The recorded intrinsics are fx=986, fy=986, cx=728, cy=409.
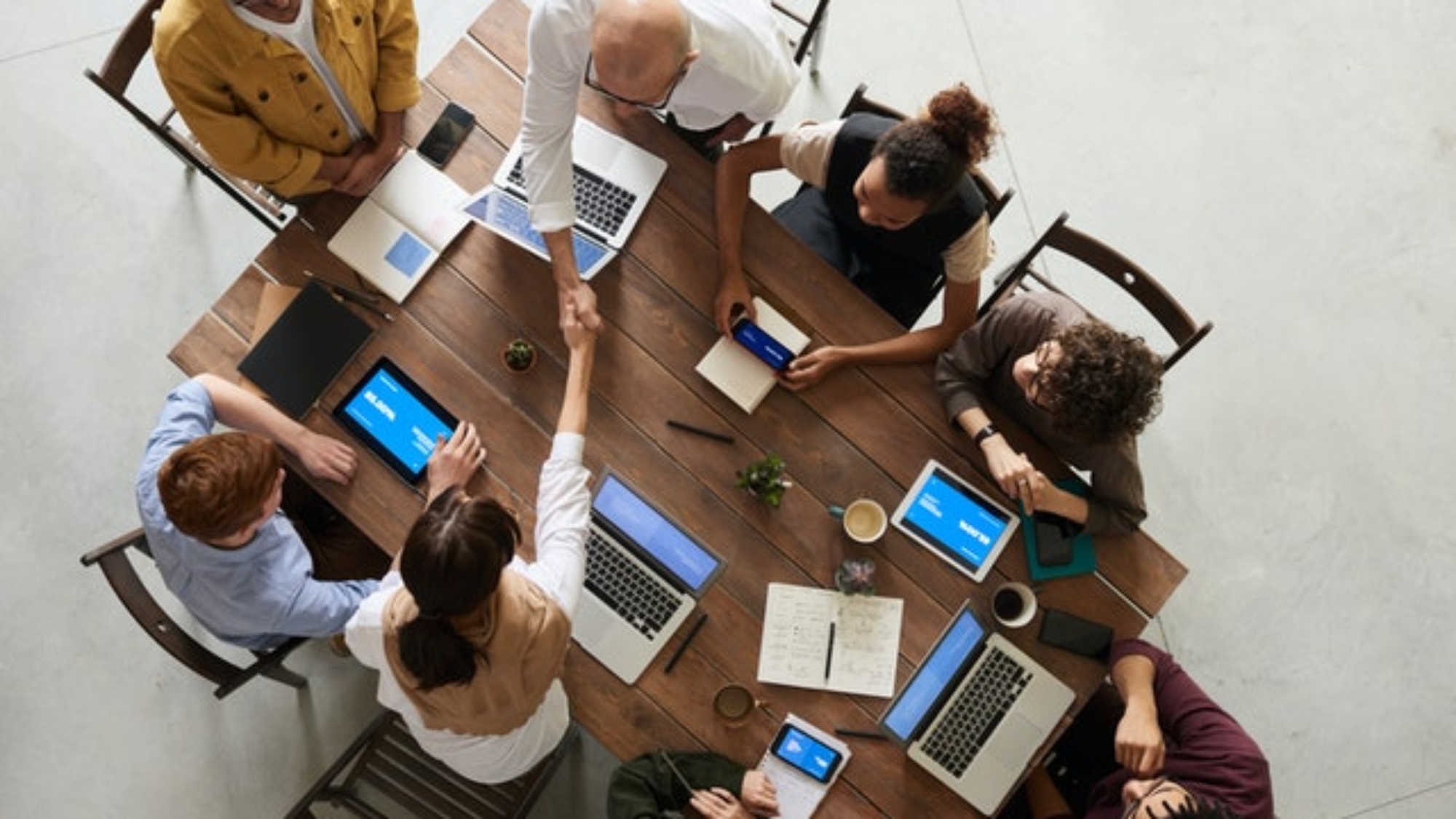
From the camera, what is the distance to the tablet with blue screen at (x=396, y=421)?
2246mm

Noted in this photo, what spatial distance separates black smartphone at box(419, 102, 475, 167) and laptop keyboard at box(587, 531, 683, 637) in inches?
39.0

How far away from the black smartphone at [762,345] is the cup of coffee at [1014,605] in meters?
0.73

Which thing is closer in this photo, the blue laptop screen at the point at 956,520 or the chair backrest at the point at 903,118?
the blue laptop screen at the point at 956,520

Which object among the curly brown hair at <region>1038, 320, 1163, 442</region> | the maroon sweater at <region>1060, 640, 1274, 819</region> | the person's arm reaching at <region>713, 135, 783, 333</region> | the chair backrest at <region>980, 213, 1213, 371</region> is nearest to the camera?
the curly brown hair at <region>1038, 320, 1163, 442</region>

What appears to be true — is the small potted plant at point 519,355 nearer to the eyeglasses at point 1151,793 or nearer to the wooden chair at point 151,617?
the wooden chair at point 151,617

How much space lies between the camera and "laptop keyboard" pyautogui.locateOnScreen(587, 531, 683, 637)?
2.20 meters

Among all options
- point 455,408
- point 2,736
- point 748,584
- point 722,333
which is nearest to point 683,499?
point 748,584

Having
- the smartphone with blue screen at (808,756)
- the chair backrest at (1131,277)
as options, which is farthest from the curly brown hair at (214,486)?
the chair backrest at (1131,277)

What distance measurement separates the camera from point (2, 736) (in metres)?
2.92

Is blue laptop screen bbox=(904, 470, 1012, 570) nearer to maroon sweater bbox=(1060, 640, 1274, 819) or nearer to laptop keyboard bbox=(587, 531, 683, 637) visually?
maroon sweater bbox=(1060, 640, 1274, 819)

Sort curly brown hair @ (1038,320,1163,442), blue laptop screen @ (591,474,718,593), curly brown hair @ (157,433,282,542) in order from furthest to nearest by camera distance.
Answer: blue laptop screen @ (591,474,718,593), curly brown hair @ (1038,320,1163,442), curly brown hair @ (157,433,282,542)

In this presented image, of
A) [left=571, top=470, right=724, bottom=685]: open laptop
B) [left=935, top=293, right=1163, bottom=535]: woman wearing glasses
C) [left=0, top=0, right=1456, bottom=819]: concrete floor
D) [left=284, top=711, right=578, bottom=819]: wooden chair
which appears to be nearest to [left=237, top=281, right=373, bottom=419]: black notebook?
[left=571, top=470, right=724, bottom=685]: open laptop

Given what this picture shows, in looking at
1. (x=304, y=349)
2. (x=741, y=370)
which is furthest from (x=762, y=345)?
(x=304, y=349)

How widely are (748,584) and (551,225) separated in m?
0.93
